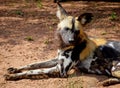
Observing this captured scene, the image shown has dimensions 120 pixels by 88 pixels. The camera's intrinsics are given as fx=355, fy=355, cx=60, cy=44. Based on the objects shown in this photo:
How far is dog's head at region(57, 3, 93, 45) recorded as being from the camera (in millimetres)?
4449

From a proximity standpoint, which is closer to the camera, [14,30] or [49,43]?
[49,43]

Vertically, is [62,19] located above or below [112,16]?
above

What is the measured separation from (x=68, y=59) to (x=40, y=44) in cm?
141

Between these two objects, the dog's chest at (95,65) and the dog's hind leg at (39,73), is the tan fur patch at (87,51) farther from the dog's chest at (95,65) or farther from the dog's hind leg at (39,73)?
the dog's hind leg at (39,73)

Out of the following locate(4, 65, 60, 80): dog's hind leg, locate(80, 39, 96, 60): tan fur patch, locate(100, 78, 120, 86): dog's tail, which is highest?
locate(80, 39, 96, 60): tan fur patch

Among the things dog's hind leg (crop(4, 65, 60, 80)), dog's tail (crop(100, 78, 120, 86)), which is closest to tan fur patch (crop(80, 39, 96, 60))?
dog's hind leg (crop(4, 65, 60, 80))

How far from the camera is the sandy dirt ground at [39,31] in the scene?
173 inches

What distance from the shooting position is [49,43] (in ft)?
19.5

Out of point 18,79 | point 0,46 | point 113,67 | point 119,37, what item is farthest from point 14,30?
point 113,67

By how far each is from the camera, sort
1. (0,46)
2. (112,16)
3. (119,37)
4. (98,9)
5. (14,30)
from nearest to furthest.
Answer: (0,46), (119,37), (14,30), (112,16), (98,9)

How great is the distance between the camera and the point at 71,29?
177 inches

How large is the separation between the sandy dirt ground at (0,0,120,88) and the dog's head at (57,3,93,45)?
1.57ft

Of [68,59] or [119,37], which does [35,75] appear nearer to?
[68,59]

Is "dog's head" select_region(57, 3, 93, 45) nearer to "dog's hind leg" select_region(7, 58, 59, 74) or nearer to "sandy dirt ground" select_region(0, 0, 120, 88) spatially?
"dog's hind leg" select_region(7, 58, 59, 74)
